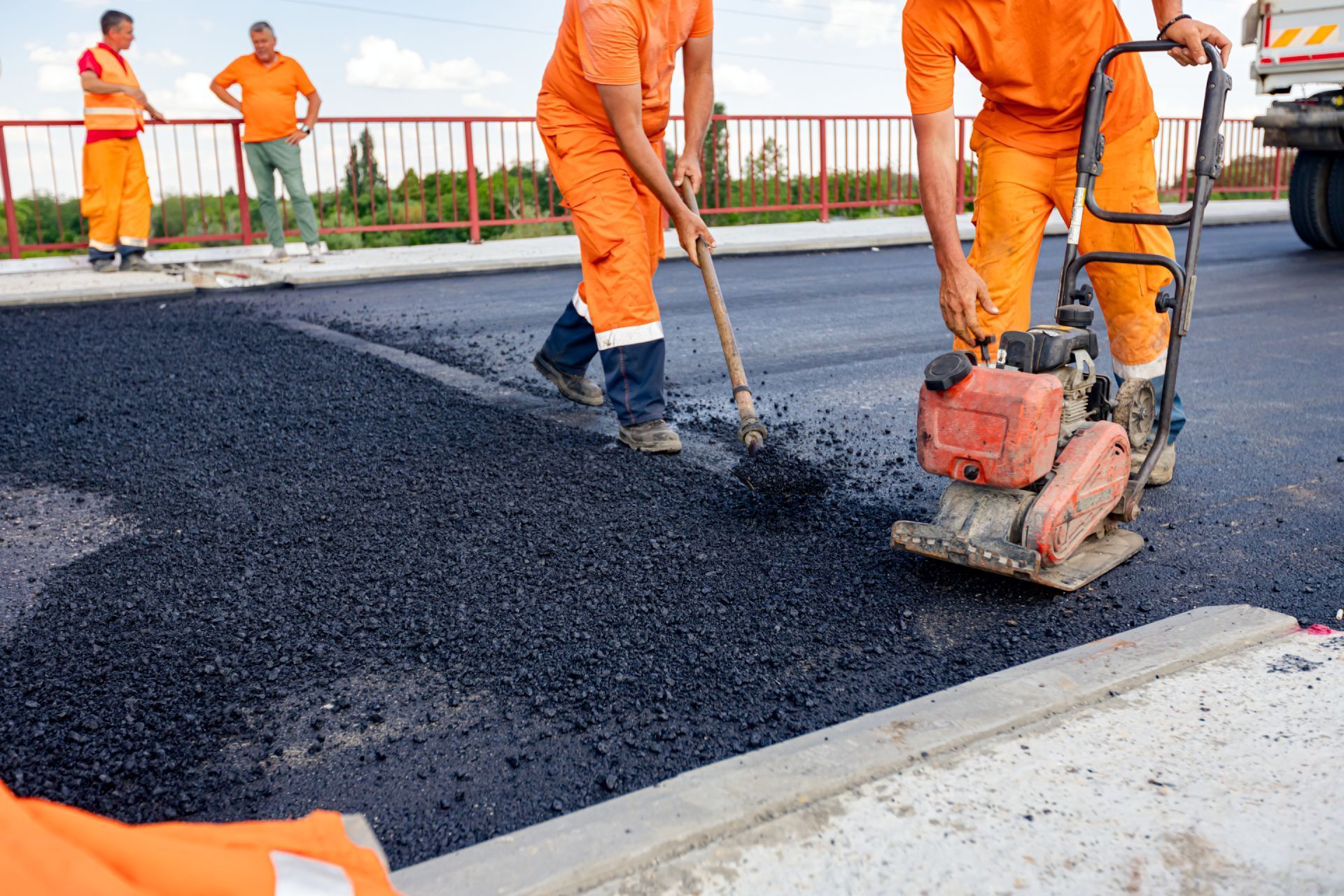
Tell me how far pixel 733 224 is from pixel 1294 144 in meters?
8.29

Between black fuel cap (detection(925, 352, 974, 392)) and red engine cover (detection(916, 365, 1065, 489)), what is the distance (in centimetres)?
2

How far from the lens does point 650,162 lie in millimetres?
4113

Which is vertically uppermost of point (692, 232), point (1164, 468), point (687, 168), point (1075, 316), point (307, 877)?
point (687, 168)

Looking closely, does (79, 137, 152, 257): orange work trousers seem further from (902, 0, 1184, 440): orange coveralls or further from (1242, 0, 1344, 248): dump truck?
(1242, 0, 1344, 248): dump truck

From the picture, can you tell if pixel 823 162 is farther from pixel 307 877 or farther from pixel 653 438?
pixel 307 877

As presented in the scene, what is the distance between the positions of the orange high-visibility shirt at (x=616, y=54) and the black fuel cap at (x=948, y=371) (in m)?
1.83

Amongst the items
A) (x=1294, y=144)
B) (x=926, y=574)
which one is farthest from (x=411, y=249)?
(x=926, y=574)

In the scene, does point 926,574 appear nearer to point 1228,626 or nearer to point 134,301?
point 1228,626

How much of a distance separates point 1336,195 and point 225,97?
10780mm

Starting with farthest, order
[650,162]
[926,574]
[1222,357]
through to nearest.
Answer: [1222,357]
[650,162]
[926,574]

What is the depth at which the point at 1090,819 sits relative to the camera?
180 centimetres

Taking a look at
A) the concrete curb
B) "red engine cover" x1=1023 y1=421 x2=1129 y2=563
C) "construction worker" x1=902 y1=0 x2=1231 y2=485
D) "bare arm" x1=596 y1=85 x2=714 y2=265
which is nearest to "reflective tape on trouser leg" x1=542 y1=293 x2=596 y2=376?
"bare arm" x1=596 y1=85 x2=714 y2=265

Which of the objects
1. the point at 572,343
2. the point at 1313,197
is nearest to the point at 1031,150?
the point at 572,343

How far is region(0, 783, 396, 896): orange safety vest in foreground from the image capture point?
1.03 m
